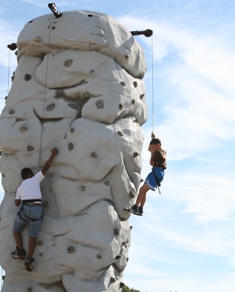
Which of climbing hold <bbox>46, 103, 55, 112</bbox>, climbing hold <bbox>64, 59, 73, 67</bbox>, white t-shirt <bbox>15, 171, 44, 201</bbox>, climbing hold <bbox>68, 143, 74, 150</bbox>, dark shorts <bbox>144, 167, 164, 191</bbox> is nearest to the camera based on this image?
white t-shirt <bbox>15, 171, 44, 201</bbox>

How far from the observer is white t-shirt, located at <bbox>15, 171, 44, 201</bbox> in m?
13.1

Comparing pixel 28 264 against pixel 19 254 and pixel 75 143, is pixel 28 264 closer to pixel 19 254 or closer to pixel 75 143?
pixel 19 254

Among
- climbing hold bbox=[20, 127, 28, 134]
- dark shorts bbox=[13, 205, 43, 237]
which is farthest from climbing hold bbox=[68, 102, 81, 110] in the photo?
dark shorts bbox=[13, 205, 43, 237]

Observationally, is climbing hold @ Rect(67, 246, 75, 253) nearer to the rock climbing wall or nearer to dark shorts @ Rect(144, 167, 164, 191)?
the rock climbing wall

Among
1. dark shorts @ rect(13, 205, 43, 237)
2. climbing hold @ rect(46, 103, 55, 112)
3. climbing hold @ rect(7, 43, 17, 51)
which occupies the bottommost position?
dark shorts @ rect(13, 205, 43, 237)

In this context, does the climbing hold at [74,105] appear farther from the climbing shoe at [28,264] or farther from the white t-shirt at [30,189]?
the climbing shoe at [28,264]

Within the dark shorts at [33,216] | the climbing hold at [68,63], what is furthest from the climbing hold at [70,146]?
the climbing hold at [68,63]

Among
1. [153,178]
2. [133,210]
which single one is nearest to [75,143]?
[133,210]

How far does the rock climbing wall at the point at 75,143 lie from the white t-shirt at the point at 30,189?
39cm

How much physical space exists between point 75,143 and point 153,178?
1.79 metres

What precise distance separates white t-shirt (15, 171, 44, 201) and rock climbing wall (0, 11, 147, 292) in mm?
391

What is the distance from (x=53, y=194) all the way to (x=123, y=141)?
1617mm

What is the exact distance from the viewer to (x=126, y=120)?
46.6 feet

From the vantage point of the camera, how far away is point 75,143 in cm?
1350
